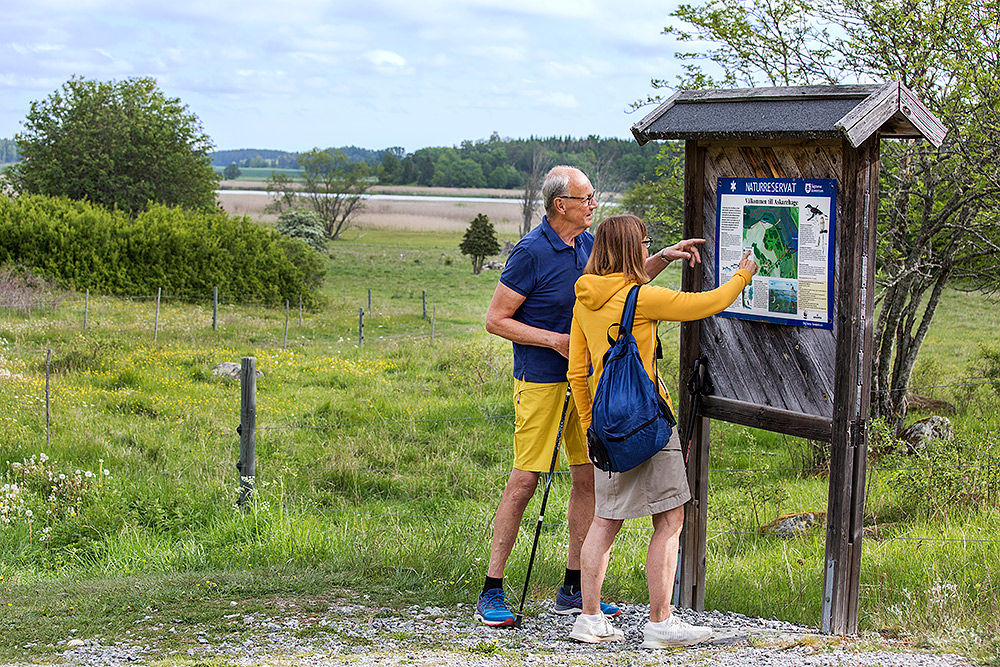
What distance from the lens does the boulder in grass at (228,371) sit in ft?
46.7

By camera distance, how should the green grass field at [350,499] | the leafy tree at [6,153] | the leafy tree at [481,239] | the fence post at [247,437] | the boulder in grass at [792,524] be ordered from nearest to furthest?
1. the green grass field at [350,499]
2. the fence post at [247,437]
3. the boulder in grass at [792,524]
4. the leafy tree at [481,239]
5. the leafy tree at [6,153]

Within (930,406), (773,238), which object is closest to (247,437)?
(773,238)

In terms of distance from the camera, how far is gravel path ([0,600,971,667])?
3699 mm

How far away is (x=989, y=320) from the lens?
23.9 m

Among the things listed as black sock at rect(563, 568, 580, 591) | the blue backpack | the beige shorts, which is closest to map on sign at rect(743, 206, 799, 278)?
the blue backpack

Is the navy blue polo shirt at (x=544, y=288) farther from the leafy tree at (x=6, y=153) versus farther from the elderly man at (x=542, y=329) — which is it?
the leafy tree at (x=6, y=153)

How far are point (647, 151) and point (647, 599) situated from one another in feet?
201

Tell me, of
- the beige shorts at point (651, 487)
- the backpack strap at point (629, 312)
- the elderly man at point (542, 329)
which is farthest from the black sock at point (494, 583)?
the backpack strap at point (629, 312)

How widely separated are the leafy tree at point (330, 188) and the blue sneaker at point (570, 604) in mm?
65628

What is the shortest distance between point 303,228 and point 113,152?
10.3 m

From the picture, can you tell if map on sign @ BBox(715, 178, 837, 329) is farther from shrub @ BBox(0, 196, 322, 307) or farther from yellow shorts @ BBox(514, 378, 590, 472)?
shrub @ BBox(0, 196, 322, 307)

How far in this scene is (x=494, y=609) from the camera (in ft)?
13.9

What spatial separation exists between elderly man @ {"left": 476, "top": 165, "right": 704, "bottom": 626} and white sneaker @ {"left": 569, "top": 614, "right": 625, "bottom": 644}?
1.15ft

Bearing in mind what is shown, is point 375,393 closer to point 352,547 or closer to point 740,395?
point 352,547
